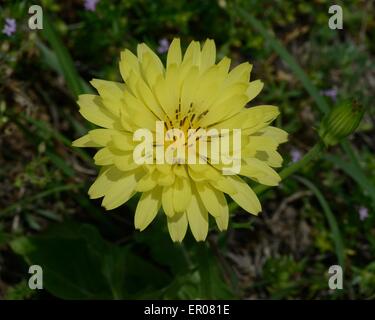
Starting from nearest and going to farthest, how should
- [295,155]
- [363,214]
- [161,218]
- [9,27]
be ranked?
[161,218] → [9,27] → [363,214] → [295,155]

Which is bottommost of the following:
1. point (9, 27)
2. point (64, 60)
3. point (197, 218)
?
point (197, 218)

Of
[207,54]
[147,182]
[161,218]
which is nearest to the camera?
[147,182]

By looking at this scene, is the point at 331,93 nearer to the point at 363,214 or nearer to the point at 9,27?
the point at 363,214

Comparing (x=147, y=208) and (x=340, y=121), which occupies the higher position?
Result: (x=340, y=121)

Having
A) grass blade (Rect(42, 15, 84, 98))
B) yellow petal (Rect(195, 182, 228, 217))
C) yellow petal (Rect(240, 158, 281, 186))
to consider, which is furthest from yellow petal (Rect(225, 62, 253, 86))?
grass blade (Rect(42, 15, 84, 98))

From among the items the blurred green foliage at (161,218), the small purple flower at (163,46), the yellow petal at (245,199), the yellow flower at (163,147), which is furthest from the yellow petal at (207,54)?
the small purple flower at (163,46)

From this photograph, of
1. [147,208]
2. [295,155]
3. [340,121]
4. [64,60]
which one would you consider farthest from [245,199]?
[295,155]

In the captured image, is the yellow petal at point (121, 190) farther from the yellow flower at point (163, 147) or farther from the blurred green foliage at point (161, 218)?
the blurred green foliage at point (161, 218)
